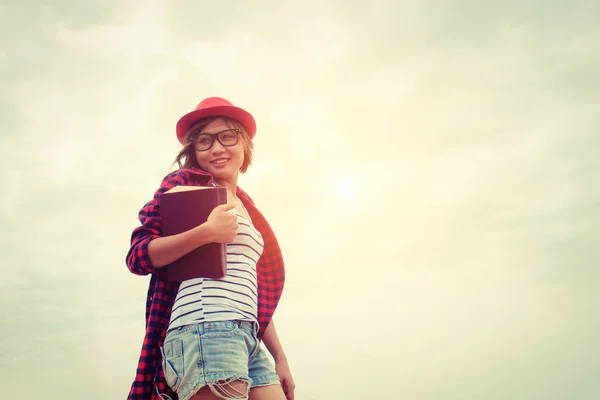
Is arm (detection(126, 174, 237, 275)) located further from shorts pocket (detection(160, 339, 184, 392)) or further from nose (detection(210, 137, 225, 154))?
nose (detection(210, 137, 225, 154))

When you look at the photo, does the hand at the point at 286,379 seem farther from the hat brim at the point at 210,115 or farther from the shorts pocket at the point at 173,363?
the hat brim at the point at 210,115

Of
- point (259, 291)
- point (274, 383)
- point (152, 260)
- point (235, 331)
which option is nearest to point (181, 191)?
point (152, 260)

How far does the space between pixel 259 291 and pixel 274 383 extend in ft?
2.23

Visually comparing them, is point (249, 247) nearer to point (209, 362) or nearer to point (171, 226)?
point (171, 226)

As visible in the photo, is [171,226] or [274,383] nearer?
[171,226]

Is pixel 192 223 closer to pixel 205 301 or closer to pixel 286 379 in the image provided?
pixel 205 301

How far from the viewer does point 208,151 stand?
3.54 meters

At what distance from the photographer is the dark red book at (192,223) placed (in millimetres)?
2928

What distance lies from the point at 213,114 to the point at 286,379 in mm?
2104

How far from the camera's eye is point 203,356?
2703 millimetres

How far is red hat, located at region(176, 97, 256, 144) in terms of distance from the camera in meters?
3.56

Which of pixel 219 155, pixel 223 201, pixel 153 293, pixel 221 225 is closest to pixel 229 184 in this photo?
pixel 219 155

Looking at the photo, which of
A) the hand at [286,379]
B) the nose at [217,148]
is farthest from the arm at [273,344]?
the nose at [217,148]

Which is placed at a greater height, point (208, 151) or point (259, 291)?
point (208, 151)
